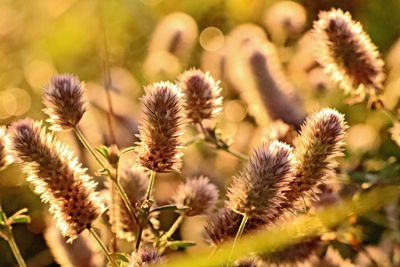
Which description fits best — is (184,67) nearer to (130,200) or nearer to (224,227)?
(130,200)

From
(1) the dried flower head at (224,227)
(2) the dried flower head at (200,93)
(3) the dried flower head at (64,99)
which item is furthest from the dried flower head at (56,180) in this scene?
(2) the dried flower head at (200,93)

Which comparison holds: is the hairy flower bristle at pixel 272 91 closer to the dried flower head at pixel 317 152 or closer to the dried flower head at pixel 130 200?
the dried flower head at pixel 130 200

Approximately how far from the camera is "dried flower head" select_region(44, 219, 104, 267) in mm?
1730

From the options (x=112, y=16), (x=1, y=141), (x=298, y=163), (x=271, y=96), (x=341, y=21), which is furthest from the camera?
(x=112, y=16)

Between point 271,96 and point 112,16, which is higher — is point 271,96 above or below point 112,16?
below

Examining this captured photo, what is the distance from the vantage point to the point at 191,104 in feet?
5.82

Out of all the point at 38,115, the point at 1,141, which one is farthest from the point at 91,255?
the point at 38,115

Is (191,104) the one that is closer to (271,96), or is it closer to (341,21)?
(341,21)

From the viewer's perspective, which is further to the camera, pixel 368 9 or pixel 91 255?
pixel 368 9

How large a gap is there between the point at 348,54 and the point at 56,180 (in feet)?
2.30

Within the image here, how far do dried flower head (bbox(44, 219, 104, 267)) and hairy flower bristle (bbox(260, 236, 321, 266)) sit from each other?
0.32 metres

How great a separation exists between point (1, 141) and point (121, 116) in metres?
0.69

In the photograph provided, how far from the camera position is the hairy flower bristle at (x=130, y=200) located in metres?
1.69

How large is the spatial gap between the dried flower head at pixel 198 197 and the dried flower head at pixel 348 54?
410mm
